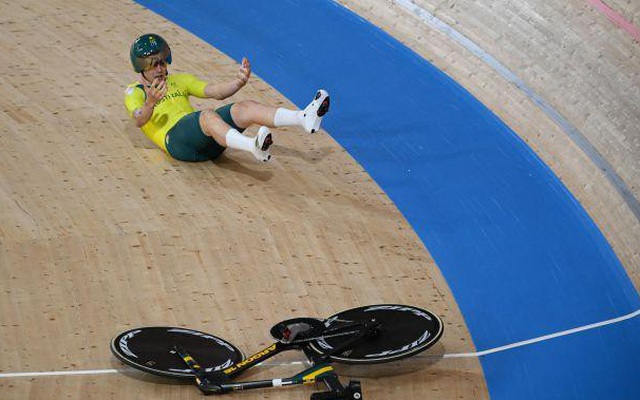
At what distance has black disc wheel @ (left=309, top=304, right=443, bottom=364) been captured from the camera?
4.41 m

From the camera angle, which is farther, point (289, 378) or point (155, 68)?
point (155, 68)

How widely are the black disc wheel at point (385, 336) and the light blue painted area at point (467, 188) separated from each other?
1.19 feet

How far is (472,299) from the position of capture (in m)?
5.16

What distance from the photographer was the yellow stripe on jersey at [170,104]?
6086mm

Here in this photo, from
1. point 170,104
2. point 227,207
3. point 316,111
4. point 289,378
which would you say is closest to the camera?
point 289,378

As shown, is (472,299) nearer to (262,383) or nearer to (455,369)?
(455,369)

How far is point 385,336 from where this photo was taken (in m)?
4.50

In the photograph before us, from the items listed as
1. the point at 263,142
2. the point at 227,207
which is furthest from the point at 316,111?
the point at 227,207

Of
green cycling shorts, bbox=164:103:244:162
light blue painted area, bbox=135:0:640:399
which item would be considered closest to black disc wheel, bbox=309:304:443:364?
light blue painted area, bbox=135:0:640:399

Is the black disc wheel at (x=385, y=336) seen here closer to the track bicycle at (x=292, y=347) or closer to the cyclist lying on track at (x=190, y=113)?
the track bicycle at (x=292, y=347)

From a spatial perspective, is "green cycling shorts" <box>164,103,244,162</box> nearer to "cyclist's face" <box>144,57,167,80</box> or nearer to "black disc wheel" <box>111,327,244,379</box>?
"cyclist's face" <box>144,57,167,80</box>

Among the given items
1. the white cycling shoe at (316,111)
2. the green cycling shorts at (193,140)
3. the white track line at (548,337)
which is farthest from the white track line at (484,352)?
the green cycling shorts at (193,140)

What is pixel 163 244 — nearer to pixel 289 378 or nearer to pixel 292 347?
pixel 292 347

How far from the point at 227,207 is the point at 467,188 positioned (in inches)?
51.8
